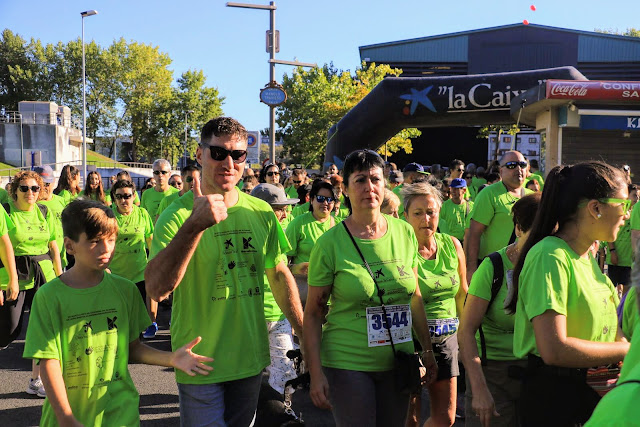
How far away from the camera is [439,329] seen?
162 inches

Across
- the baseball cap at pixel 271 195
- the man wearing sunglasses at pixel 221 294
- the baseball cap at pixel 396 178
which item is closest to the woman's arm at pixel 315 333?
the man wearing sunglasses at pixel 221 294

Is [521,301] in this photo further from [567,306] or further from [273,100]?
[273,100]

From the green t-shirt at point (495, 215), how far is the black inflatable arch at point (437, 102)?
1192cm

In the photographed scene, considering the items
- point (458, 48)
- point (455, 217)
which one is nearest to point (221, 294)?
point (455, 217)

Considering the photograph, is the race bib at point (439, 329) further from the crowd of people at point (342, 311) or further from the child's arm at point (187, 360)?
the child's arm at point (187, 360)

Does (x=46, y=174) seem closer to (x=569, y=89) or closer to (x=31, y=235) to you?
(x=31, y=235)

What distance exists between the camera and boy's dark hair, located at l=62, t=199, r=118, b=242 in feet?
9.89

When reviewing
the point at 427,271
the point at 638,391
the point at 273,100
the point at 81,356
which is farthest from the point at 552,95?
the point at 638,391

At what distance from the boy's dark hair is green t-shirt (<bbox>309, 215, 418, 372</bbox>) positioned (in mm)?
1024

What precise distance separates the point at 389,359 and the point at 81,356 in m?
1.47

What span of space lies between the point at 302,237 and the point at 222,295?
298 cm

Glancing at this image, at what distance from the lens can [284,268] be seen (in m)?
3.41

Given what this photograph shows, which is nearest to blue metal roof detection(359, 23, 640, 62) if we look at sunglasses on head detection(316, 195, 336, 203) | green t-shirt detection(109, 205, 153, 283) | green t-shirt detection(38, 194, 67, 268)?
green t-shirt detection(38, 194, 67, 268)

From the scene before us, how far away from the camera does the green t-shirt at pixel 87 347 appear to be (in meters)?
2.87
